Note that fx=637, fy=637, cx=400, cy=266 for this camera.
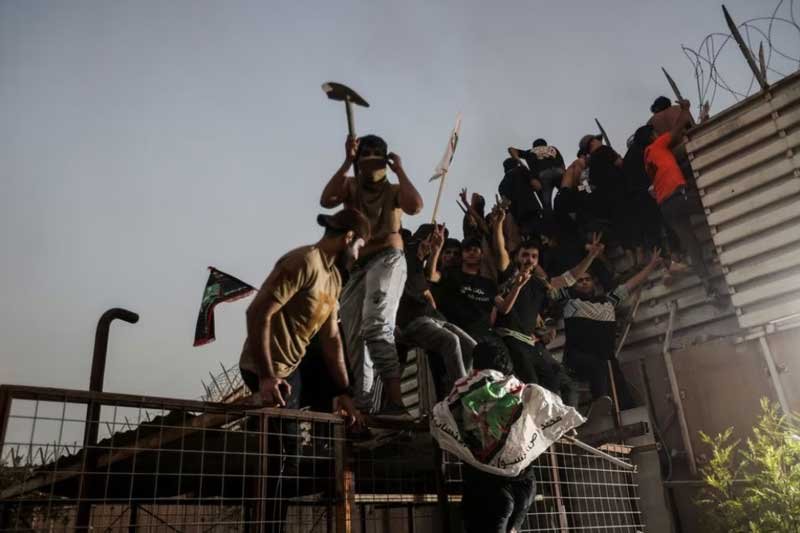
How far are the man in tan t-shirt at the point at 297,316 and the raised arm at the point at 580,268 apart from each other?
179 inches

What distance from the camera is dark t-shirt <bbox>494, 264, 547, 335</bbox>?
7.23 metres

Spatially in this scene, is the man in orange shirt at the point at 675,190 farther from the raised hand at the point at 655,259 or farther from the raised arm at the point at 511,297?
the raised arm at the point at 511,297

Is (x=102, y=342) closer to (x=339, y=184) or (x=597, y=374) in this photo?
(x=339, y=184)

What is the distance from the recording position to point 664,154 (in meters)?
8.66

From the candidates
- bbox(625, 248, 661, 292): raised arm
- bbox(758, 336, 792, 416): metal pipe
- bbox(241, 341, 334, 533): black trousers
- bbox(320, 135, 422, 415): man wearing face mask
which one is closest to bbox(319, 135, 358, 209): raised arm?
bbox(320, 135, 422, 415): man wearing face mask

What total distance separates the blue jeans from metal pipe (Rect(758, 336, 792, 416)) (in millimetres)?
4262

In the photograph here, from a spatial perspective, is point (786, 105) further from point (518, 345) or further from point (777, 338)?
point (518, 345)

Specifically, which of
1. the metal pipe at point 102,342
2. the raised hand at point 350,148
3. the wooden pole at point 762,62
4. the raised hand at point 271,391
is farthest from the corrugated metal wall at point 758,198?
the metal pipe at point 102,342

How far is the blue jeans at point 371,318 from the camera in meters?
5.31

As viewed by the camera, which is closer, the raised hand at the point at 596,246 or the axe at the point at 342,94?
the axe at the point at 342,94

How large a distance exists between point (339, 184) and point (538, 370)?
2.98 meters

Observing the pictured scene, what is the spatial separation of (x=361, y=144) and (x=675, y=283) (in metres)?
4.73

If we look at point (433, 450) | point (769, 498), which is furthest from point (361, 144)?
point (769, 498)

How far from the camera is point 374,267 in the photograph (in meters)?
5.70
